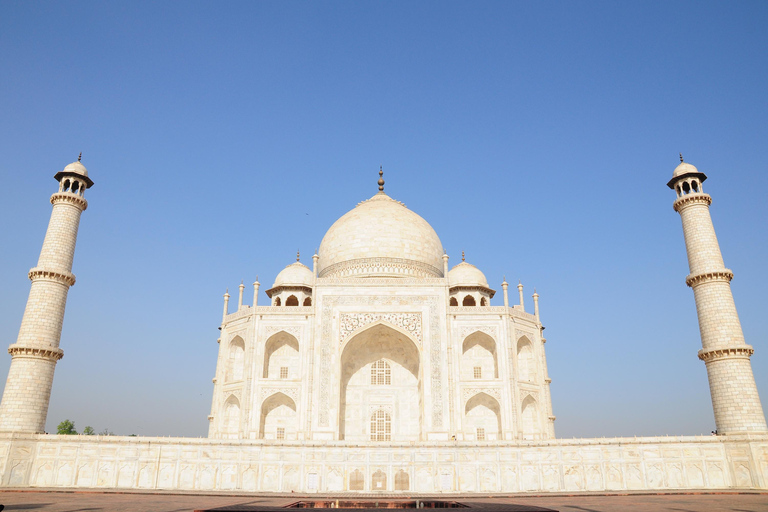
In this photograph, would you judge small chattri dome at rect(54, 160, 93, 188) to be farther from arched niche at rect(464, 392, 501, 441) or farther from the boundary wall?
arched niche at rect(464, 392, 501, 441)

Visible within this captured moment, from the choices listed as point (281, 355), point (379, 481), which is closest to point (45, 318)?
point (281, 355)

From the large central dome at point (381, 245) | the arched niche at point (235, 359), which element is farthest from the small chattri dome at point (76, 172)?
the large central dome at point (381, 245)

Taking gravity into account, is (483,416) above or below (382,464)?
above

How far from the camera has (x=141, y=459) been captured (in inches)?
683

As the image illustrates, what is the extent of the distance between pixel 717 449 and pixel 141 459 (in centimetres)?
1731

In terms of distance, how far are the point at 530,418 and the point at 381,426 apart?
6321 mm

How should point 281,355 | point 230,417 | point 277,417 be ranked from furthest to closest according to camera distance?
point 281,355 < point 230,417 < point 277,417

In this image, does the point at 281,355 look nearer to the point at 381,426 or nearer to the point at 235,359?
the point at 235,359

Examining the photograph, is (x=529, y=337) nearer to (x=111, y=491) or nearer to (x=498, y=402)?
(x=498, y=402)

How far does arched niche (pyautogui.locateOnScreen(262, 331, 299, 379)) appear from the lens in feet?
79.5

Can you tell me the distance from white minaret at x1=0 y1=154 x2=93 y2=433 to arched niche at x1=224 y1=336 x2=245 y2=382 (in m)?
7.42

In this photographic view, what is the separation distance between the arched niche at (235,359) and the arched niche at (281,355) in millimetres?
1363

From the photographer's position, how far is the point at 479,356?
2464cm

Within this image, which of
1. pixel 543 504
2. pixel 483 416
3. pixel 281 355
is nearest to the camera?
pixel 543 504
